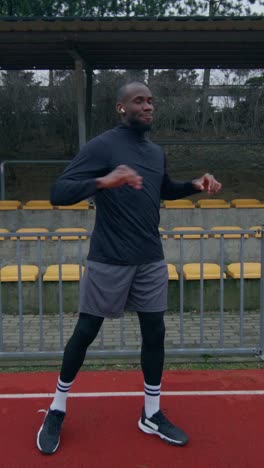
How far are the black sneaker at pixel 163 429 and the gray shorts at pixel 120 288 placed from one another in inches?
29.3

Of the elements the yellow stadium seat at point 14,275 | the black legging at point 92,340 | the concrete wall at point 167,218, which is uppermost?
the concrete wall at point 167,218

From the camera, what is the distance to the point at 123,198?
303cm

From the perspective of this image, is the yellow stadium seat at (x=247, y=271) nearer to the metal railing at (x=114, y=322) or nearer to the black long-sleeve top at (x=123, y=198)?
the metal railing at (x=114, y=322)

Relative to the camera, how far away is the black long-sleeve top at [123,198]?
2.98 metres

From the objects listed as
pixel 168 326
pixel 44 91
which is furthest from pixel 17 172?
pixel 168 326

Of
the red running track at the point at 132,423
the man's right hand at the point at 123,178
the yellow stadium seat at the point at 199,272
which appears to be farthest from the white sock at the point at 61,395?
the yellow stadium seat at the point at 199,272

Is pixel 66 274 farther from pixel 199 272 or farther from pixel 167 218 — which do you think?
pixel 167 218

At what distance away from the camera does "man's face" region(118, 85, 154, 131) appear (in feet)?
9.82

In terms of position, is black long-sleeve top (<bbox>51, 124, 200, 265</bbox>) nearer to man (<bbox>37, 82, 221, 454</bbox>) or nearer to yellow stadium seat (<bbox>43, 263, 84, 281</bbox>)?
man (<bbox>37, 82, 221, 454</bbox>)

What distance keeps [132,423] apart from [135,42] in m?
10.1

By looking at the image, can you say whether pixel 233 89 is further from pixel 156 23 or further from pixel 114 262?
pixel 114 262

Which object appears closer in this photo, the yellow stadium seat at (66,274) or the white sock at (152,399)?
the white sock at (152,399)

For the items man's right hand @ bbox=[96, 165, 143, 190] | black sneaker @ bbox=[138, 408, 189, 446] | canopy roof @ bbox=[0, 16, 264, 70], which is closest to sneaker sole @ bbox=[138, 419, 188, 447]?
black sneaker @ bbox=[138, 408, 189, 446]

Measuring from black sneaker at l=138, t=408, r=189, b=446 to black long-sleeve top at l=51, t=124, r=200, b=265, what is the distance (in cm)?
104
